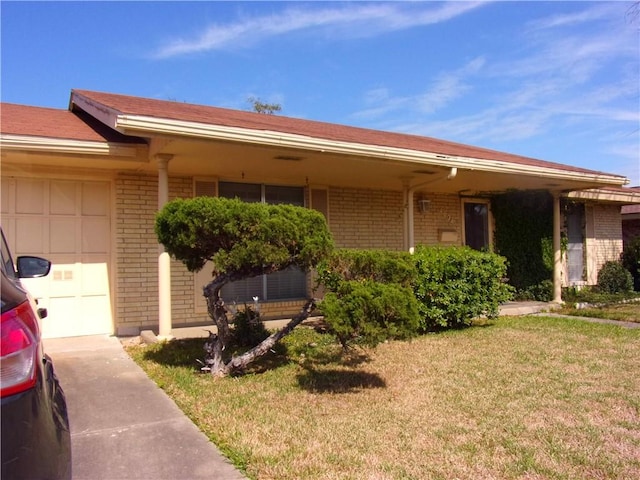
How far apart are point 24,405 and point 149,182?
6813 mm

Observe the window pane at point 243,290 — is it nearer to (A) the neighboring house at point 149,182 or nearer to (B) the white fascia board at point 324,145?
(A) the neighboring house at point 149,182

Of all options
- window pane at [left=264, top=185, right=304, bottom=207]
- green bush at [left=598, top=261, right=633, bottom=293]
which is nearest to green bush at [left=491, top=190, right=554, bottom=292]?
green bush at [left=598, top=261, right=633, bottom=293]

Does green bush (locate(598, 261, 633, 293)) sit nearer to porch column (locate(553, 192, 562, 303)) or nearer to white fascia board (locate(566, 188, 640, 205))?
white fascia board (locate(566, 188, 640, 205))

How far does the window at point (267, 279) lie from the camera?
28.8ft

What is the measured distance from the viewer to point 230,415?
4.23 meters

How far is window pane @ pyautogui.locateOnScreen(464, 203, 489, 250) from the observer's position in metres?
12.2

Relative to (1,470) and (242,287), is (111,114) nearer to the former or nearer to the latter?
(242,287)

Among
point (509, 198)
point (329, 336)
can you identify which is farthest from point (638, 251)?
point (329, 336)

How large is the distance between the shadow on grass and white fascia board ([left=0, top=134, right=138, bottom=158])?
3950 mm

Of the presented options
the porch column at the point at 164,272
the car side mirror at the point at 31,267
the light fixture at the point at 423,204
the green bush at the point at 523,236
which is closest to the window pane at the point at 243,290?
the porch column at the point at 164,272

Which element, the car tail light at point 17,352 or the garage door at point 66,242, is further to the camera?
the garage door at point 66,242

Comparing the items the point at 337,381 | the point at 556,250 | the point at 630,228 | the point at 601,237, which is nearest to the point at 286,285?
the point at 337,381

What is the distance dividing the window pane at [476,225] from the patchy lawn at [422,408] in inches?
201

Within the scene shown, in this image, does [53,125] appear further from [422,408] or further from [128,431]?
[422,408]
